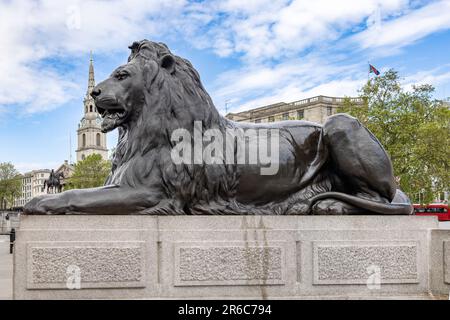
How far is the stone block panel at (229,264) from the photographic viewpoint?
555 cm

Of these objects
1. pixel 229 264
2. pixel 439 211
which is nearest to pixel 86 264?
pixel 229 264

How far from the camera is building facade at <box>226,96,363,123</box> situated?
217 ft

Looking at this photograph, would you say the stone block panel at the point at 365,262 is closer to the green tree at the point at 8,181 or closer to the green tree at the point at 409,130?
the green tree at the point at 409,130

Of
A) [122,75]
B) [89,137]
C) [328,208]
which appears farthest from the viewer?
[89,137]

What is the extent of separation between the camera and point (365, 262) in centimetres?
590

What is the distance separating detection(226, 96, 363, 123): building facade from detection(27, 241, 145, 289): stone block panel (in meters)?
57.4

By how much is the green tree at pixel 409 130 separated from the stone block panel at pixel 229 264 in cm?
2654

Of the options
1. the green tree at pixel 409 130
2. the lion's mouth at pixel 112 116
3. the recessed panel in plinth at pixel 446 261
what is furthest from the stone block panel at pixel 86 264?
the green tree at pixel 409 130

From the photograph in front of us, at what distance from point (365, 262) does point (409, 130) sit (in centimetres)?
2748

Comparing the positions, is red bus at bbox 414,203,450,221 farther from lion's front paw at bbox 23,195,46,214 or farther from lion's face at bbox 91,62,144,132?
lion's front paw at bbox 23,195,46,214

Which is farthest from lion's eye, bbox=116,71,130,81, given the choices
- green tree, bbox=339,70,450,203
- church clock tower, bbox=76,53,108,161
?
→ church clock tower, bbox=76,53,108,161

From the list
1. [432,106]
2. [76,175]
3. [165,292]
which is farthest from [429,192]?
[76,175]

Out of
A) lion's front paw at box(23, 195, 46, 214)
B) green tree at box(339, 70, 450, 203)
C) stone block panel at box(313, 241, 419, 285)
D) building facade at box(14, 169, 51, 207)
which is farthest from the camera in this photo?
building facade at box(14, 169, 51, 207)

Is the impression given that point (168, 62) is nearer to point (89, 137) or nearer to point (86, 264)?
point (86, 264)
